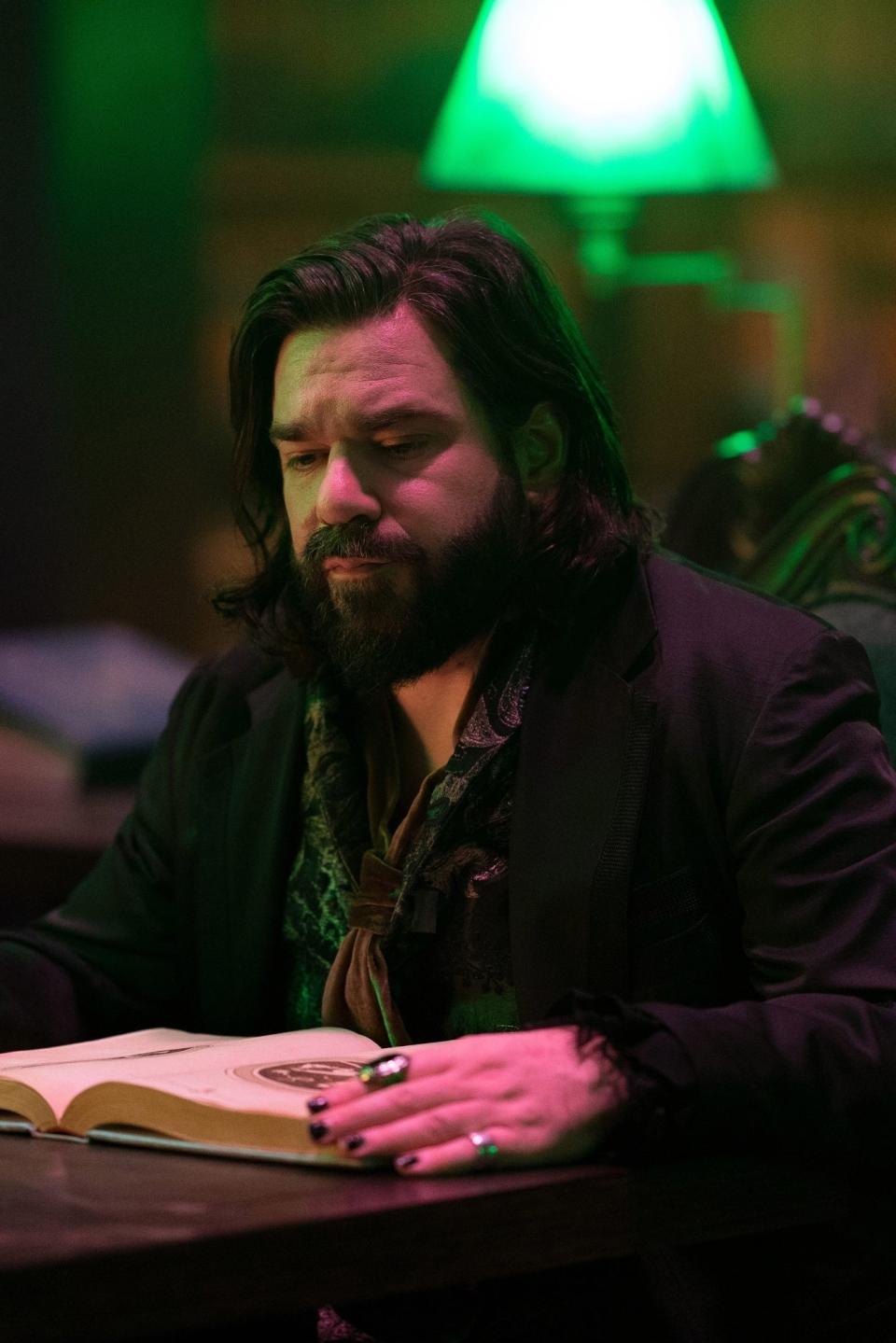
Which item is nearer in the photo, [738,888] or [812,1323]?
[812,1323]

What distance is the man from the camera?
4.75 ft

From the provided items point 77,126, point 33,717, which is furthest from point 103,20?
point 33,717

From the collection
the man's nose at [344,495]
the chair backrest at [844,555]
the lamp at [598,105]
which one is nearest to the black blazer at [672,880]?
the man's nose at [344,495]

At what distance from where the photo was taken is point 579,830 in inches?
58.1

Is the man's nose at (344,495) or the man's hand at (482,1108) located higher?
the man's nose at (344,495)

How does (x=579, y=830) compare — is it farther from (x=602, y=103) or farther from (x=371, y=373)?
(x=602, y=103)

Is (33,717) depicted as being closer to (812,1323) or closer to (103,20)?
(103,20)

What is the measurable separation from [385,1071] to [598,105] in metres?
1.86

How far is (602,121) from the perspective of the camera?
2619mm

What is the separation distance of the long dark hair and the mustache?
0.13 metres

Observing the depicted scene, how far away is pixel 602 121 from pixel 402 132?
96 centimetres

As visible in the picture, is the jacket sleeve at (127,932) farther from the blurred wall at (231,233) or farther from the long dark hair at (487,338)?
the blurred wall at (231,233)

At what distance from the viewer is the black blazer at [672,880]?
1.23 m

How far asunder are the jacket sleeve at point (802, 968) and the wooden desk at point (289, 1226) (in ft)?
0.13
